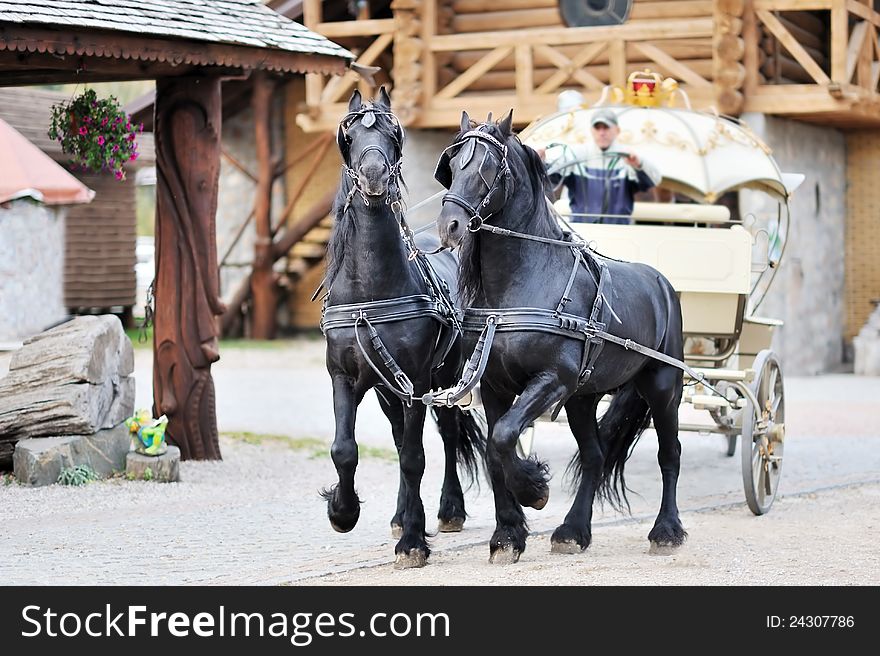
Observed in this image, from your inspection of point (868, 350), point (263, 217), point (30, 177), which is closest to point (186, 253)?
point (30, 177)

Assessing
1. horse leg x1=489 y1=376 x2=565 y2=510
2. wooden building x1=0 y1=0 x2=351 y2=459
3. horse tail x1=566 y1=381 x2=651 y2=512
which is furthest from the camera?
wooden building x1=0 y1=0 x2=351 y2=459

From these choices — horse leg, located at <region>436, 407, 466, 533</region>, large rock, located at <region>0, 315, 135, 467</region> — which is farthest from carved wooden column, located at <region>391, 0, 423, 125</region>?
horse leg, located at <region>436, 407, 466, 533</region>

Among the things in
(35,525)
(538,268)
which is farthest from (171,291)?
(538,268)

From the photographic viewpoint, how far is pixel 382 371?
6.39m

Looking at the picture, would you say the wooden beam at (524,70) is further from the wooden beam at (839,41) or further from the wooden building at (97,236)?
the wooden building at (97,236)

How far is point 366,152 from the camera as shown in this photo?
20.1 ft

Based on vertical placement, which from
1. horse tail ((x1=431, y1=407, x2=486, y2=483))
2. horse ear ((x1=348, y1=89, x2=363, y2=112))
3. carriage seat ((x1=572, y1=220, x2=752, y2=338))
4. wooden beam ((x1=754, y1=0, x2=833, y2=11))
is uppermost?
wooden beam ((x1=754, y1=0, x2=833, y2=11))

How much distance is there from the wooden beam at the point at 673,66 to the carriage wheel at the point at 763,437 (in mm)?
6950

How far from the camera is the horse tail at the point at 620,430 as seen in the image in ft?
24.5

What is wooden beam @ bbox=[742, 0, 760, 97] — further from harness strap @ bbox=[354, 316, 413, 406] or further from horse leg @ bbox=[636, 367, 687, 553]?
harness strap @ bbox=[354, 316, 413, 406]

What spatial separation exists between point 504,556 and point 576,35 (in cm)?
1012

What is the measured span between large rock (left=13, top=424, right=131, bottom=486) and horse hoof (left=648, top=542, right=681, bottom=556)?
12.4 ft

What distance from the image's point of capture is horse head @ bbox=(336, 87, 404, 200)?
6.12 metres

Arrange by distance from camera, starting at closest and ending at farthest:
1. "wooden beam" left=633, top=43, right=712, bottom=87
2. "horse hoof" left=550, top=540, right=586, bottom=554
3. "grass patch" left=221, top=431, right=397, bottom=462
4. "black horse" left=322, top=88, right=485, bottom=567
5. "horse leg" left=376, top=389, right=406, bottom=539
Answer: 1. "black horse" left=322, top=88, right=485, bottom=567
2. "horse hoof" left=550, top=540, right=586, bottom=554
3. "horse leg" left=376, top=389, right=406, bottom=539
4. "grass patch" left=221, top=431, right=397, bottom=462
5. "wooden beam" left=633, top=43, right=712, bottom=87
